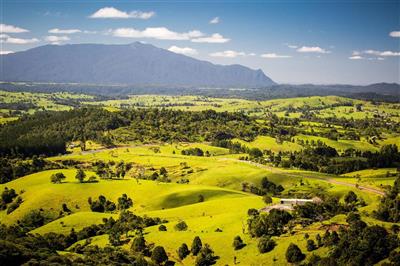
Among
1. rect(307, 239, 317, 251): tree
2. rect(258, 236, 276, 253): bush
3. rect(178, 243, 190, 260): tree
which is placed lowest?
rect(178, 243, 190, 260): tree

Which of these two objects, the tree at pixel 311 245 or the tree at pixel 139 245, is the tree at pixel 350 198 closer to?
the tree at pixel 311 245

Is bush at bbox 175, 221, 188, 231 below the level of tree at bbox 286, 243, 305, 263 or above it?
below

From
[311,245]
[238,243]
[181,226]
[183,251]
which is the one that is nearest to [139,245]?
[183,251]

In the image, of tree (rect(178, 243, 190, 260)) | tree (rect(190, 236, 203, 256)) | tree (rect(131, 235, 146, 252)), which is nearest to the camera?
tree (rect(190, 236, 203, 256))

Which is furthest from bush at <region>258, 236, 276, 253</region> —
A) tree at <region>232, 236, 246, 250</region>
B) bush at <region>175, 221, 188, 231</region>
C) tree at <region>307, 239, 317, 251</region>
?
bush at <region>175, 221, 188, 231</region>

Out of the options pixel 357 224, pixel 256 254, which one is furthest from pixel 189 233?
pixel 357 224

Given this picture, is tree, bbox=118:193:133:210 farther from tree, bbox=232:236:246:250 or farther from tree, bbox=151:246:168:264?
tree, bbox=232:236:246:250

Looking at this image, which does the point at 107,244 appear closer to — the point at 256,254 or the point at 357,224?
the point at 256,254
